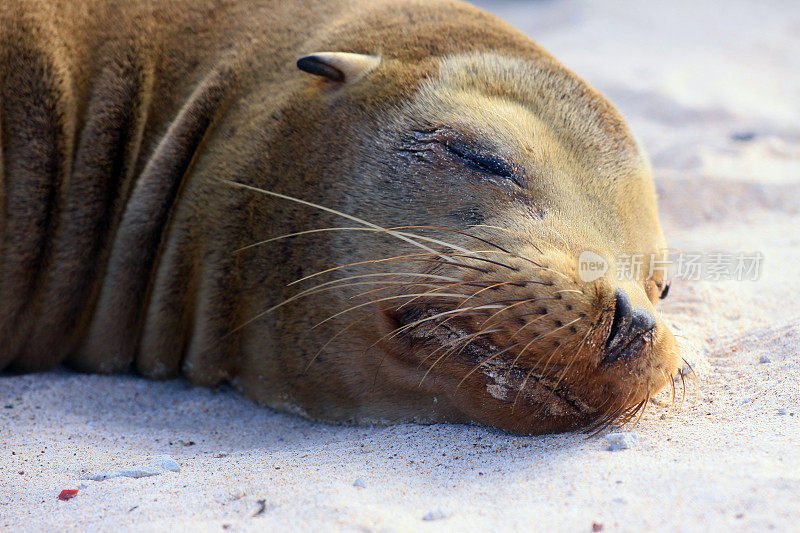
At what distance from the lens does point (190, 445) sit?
2658mm

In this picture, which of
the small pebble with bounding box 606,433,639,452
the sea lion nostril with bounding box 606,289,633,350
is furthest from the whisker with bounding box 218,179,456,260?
A: the small pebble with bounding box 606,433,639,452

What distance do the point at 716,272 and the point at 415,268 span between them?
2.07 m

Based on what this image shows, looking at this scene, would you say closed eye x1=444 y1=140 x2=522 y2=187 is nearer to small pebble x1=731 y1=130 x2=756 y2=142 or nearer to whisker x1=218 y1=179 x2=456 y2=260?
whisker x1=218 y1=179 x2=456 y2=260

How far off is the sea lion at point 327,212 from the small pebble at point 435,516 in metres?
0.58

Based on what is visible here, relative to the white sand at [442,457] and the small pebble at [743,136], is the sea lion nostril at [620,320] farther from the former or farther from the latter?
the small pebble at [743,136]

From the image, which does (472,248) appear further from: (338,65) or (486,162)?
(338,65)

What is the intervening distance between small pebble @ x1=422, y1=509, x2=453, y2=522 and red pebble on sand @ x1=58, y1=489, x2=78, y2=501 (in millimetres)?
1006

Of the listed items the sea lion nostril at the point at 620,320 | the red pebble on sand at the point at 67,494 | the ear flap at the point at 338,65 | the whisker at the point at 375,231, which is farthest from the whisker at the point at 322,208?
the red pebble on sand at the point at 67,494

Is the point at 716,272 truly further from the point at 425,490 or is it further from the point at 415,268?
the point at 425,490

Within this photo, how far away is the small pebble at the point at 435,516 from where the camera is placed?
1858 millimetres

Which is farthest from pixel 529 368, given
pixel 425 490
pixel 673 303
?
pixel 673 303

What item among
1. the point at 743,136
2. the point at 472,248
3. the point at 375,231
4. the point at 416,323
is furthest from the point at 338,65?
the point at 743,136

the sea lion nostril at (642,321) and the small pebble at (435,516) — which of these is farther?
the sea lion nostril at (642,321)

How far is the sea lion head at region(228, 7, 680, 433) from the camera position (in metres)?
2.31
